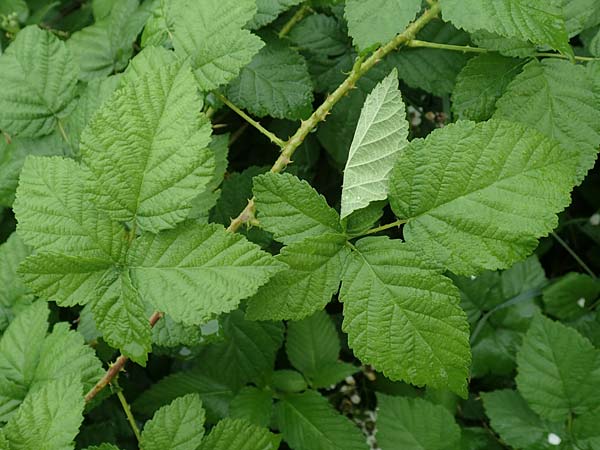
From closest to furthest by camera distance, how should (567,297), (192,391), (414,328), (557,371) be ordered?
(414,328) < (557,371) < (192,391) < (567,297)

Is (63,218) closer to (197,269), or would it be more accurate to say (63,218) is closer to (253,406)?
(197,269)

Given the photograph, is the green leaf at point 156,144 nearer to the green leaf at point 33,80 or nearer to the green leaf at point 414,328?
the green leaf at point 414,328

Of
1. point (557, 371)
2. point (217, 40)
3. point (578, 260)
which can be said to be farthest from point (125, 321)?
point (578, 260)

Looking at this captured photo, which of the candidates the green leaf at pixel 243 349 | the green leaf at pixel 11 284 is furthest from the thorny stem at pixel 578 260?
the green leaf at pixel 11 284

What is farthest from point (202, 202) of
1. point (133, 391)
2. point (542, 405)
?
point (542, 405)

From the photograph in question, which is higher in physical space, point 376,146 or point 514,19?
point 514,19

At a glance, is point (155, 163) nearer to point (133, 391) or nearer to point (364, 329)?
point (364, 329)
